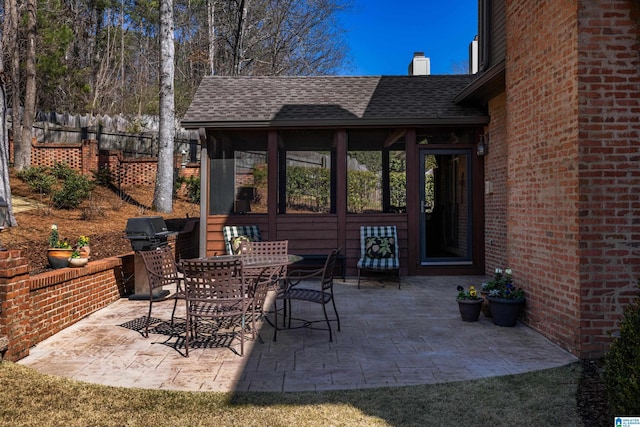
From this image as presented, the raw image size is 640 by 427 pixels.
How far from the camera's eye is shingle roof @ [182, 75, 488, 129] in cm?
795

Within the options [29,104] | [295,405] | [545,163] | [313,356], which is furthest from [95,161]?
[295,405]

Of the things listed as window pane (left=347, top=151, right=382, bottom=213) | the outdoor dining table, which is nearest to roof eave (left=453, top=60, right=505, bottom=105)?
window pane (left=347, top=151, right=382, bottom=213)

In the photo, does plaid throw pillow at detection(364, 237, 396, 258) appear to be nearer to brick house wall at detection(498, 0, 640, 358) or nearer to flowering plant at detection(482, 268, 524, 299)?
flowering plant at detection(482, 268, 524, 299)

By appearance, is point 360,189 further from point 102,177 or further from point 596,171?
point 102,177

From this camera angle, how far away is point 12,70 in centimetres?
1555

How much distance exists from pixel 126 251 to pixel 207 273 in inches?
161

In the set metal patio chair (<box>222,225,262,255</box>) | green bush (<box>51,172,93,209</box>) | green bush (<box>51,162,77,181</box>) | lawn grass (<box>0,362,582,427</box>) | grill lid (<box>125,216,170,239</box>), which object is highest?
green bush (<box>51,162,77,181</box>)

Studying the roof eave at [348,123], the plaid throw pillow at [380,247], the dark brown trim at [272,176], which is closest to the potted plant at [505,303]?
the plaid throw pillow at [380,247]

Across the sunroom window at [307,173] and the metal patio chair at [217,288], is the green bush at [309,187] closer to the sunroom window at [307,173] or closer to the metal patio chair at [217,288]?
the sunroom window at [307,173]

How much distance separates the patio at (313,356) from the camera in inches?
132

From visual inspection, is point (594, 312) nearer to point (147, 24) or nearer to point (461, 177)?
point (461, 177)

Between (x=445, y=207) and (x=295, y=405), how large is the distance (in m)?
7.07

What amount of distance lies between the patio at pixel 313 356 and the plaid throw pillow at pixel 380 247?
2147mm

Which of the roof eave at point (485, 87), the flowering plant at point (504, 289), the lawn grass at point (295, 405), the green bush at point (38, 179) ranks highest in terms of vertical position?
the roof eave at point (485, 87)
